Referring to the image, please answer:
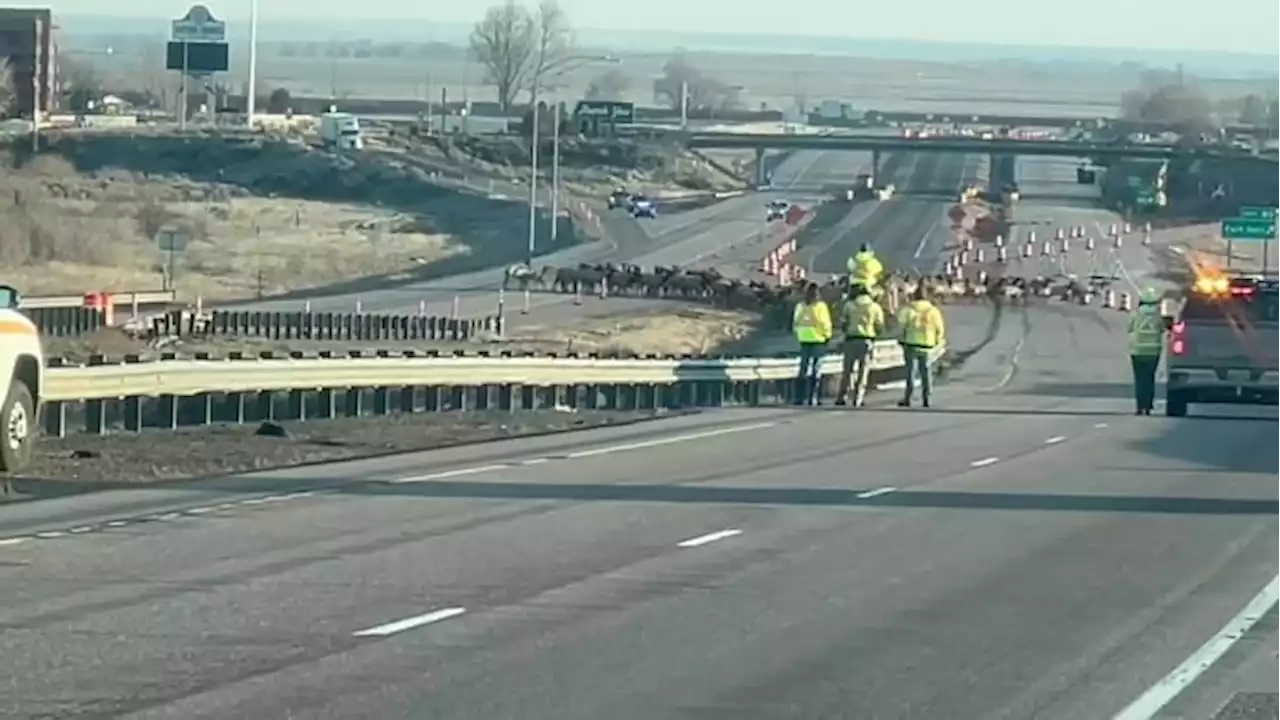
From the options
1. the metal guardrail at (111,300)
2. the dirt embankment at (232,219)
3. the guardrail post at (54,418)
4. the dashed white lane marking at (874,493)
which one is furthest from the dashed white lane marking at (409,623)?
the dirt embankment at (232,219)

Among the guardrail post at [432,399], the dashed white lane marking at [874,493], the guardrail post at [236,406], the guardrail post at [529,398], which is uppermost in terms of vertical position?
the dashed white lane marking at [874,493]

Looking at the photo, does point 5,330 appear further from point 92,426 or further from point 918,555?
point 918,555

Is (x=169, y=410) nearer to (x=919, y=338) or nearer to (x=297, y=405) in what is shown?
(x=297, y=405)

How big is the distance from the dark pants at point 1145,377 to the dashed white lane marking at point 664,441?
8038 mm

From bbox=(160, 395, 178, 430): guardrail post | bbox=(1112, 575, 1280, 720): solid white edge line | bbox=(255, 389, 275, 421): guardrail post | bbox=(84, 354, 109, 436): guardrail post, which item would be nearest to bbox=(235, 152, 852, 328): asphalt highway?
bbox=(255, 389, 275, 421): guardrail post

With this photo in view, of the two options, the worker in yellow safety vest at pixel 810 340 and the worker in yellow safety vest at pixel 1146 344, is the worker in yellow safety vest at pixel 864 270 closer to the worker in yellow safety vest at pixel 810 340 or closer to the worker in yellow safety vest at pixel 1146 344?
the worker in yellow safety vest at pixel 810 340

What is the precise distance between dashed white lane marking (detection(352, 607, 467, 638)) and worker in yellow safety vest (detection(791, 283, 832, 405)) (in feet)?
85.7

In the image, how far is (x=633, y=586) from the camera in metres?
16.5

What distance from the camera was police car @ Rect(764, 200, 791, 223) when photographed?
147500 millimetres

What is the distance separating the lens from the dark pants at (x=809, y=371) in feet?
138

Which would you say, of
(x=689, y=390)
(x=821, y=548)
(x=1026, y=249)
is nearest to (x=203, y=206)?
(x=1026, y=249)

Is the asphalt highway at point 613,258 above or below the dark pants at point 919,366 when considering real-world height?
below

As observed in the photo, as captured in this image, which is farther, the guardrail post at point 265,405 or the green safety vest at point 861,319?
the green safety vest at point 861,319

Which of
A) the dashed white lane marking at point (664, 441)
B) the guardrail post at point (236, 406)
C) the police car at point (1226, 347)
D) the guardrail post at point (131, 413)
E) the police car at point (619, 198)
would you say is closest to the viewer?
the guardrail post at point (131, 413)
